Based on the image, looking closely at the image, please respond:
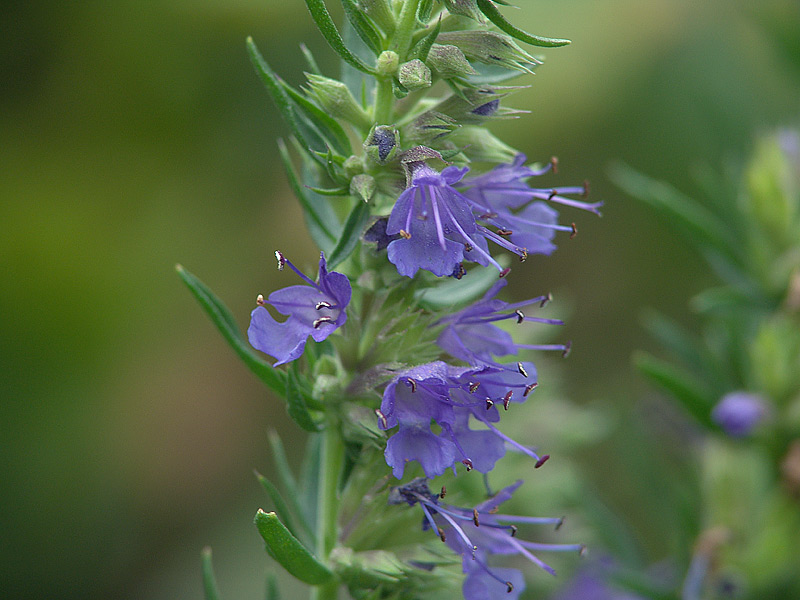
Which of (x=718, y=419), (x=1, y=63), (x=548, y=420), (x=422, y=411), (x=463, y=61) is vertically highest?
(x=1, y=63)

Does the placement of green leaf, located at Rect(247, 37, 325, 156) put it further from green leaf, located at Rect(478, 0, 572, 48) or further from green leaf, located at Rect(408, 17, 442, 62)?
green leaf, located at Rect(478, 0, 572, 48)

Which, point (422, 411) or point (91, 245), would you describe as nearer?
point (422, 411)

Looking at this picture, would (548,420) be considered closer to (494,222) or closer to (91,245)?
(494,222)

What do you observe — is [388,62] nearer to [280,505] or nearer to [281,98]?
[281,98]

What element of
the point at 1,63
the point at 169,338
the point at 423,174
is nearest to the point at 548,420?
the point at 423,174

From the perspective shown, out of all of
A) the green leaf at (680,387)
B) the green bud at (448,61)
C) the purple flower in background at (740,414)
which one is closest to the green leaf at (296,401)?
the green bud at (448,61)

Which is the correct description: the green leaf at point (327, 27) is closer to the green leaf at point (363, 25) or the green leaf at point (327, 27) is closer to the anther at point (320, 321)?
the green leaf at point (363, 25)
